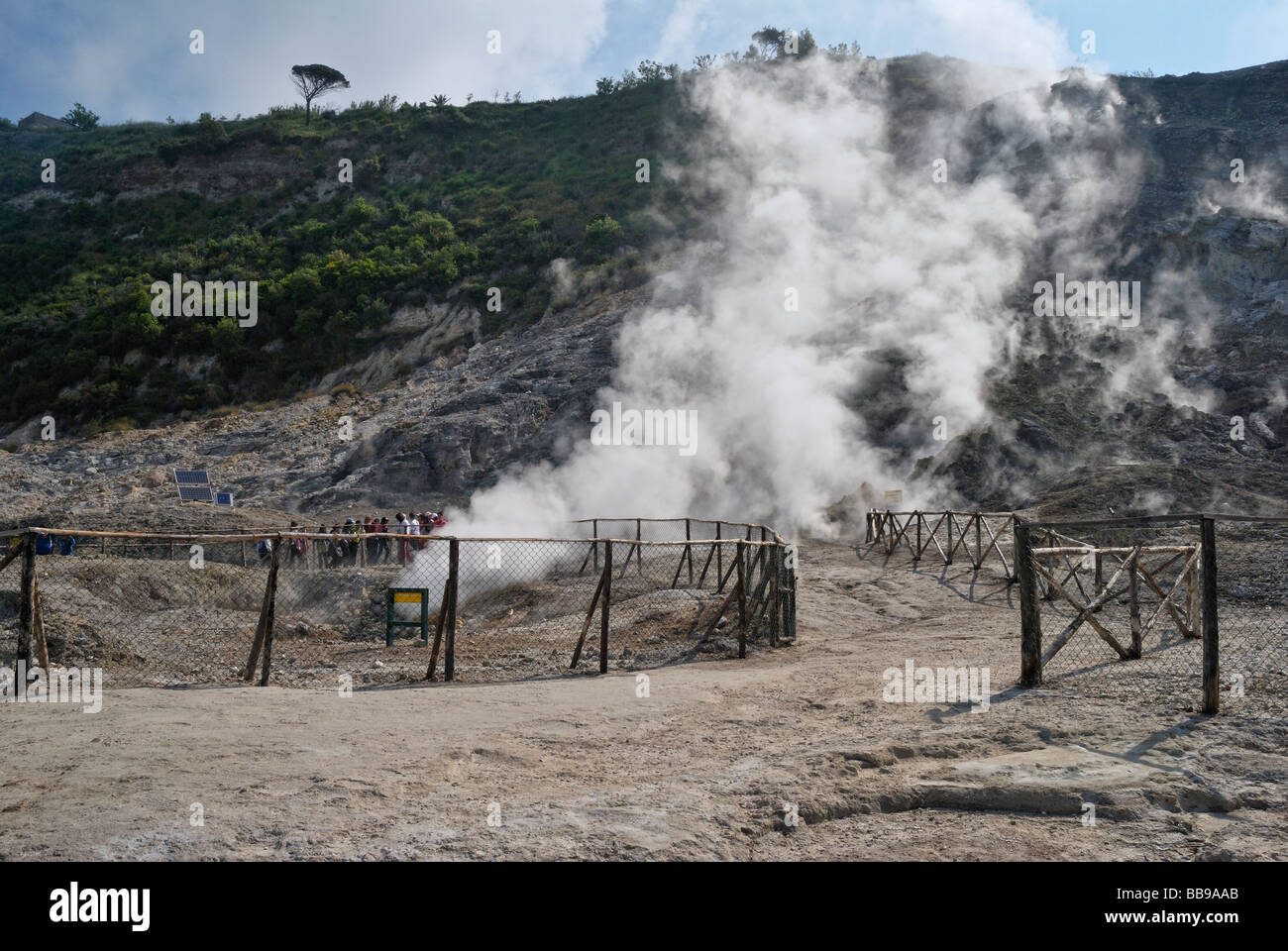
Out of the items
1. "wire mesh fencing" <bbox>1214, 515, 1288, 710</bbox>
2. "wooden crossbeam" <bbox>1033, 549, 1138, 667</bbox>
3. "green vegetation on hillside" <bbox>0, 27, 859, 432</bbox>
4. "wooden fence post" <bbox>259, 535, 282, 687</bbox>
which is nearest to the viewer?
"wire mesh fencing" <bbox>1214, 515, 1288, 710</bbox>

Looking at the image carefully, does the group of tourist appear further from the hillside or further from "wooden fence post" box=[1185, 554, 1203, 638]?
"wooden fence post" box=[1185, 554, 1203, 638]

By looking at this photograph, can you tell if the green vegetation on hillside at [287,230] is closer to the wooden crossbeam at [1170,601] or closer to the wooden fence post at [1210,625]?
the wooden crossbeam at [1170,601]

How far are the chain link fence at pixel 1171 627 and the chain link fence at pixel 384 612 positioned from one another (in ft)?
11.4

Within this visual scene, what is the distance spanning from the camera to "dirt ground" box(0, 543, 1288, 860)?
164 inches

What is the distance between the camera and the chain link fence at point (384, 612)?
8.53 m

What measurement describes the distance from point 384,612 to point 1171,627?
12247 millimetres

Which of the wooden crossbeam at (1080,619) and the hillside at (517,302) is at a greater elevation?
the hillside at (517,302)

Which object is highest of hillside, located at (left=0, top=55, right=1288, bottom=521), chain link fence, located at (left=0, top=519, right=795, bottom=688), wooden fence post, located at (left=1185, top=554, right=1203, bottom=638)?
hillside, located at (left=0, top=55, right=1288, bottom=521)

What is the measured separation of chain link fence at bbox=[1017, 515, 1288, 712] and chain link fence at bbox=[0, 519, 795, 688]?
348 cm

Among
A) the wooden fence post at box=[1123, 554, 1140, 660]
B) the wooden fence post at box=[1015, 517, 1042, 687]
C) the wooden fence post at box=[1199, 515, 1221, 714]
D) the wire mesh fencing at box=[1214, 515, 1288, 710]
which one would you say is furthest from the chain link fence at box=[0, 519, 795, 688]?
the wire mesh fencing at box=[1214, 515, 1288, 710]

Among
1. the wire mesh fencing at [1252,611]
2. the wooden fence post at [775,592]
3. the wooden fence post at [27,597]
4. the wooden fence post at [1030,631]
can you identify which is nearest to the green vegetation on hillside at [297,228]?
the wire mesh fencing at [1252,611]

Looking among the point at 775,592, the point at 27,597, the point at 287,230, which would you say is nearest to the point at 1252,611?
the point at 775,592
